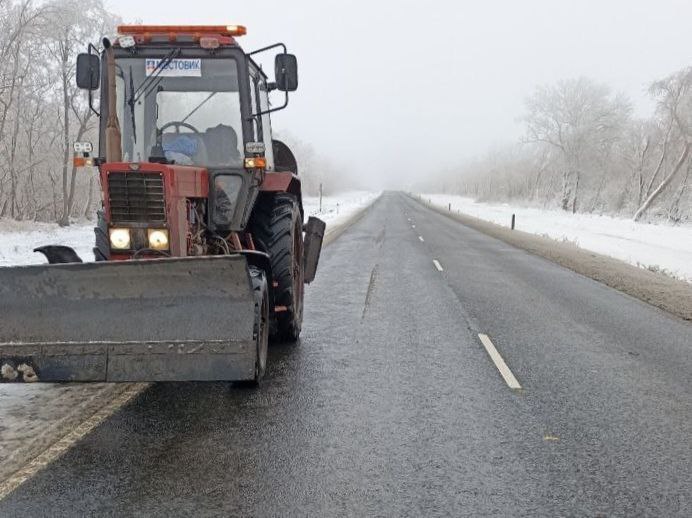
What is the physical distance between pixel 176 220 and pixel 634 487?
146 inches

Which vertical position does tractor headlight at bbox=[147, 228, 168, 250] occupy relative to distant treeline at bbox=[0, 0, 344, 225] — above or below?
below

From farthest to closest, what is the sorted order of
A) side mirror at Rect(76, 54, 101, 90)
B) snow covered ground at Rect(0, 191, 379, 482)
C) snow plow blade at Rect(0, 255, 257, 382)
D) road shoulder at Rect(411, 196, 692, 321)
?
road shoulder at Rect(411, 196, 692, 321), side mirror at Rect(76, 54, 101, 90), snow plow blade at Rect(0, 255, 257, 382), snow covered ground at Rect(0, 191, 379, 482)

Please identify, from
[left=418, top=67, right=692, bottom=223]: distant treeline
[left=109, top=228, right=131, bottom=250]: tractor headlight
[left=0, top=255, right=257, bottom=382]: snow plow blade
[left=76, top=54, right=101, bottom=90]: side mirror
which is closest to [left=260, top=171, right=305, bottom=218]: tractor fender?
[left=109, top=228, right=131, bottom=250]: tractor headlight

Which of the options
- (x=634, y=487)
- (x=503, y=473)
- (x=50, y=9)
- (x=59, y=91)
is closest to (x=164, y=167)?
(x=503, y=473)

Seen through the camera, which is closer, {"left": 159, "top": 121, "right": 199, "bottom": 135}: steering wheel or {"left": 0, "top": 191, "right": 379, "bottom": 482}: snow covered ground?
{"left": 0, "top": 191, "right": 379, "bottom": 482}: snow covered ground

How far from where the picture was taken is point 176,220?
427cm

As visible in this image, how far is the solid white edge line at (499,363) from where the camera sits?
4.77 metres

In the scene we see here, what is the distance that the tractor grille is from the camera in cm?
419

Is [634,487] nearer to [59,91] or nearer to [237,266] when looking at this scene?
[237,266]

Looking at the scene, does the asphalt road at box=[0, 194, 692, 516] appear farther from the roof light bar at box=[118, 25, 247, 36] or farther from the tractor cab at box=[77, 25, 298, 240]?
the roof light bar at box=[118, 25, 247, 36]

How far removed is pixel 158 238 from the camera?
4258 mm

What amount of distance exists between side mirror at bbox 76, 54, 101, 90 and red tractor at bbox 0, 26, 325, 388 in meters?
0.01

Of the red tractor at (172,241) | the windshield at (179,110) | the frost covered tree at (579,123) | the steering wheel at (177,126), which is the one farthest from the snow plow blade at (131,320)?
the frost covered tree at (579,123)

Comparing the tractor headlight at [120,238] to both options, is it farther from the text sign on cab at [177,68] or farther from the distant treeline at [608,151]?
the distant treeline at [608,151]
